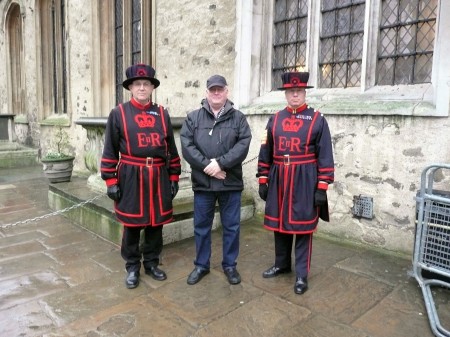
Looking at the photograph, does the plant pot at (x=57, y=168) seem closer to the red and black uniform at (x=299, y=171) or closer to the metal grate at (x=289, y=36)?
the metal grate at (x=289, y=36)

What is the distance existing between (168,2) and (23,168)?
7044 mm

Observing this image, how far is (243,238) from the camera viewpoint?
4.82 m

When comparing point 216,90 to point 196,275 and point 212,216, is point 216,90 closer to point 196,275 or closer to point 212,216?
point 212,216

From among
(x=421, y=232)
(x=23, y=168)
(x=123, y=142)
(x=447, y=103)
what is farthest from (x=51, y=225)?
(x=23, y=168)

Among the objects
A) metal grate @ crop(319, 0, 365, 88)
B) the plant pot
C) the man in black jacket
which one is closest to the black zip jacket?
the man in black jacket

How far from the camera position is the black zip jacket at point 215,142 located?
3.38 meters

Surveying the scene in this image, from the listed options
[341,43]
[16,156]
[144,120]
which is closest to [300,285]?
[144,120]

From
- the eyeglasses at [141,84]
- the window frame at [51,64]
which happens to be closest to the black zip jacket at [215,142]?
the eyeglasses at [141,84]

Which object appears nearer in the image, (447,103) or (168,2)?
(447,103)

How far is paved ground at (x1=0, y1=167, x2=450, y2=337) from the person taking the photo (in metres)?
2.82

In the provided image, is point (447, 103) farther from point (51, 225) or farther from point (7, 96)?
point (7, 96)

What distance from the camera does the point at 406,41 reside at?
438cm

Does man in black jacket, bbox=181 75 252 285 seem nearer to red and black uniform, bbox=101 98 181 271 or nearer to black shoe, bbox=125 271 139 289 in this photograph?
red and black uniform, bbox=101 98 181 271

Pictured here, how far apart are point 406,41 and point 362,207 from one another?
1897mm
